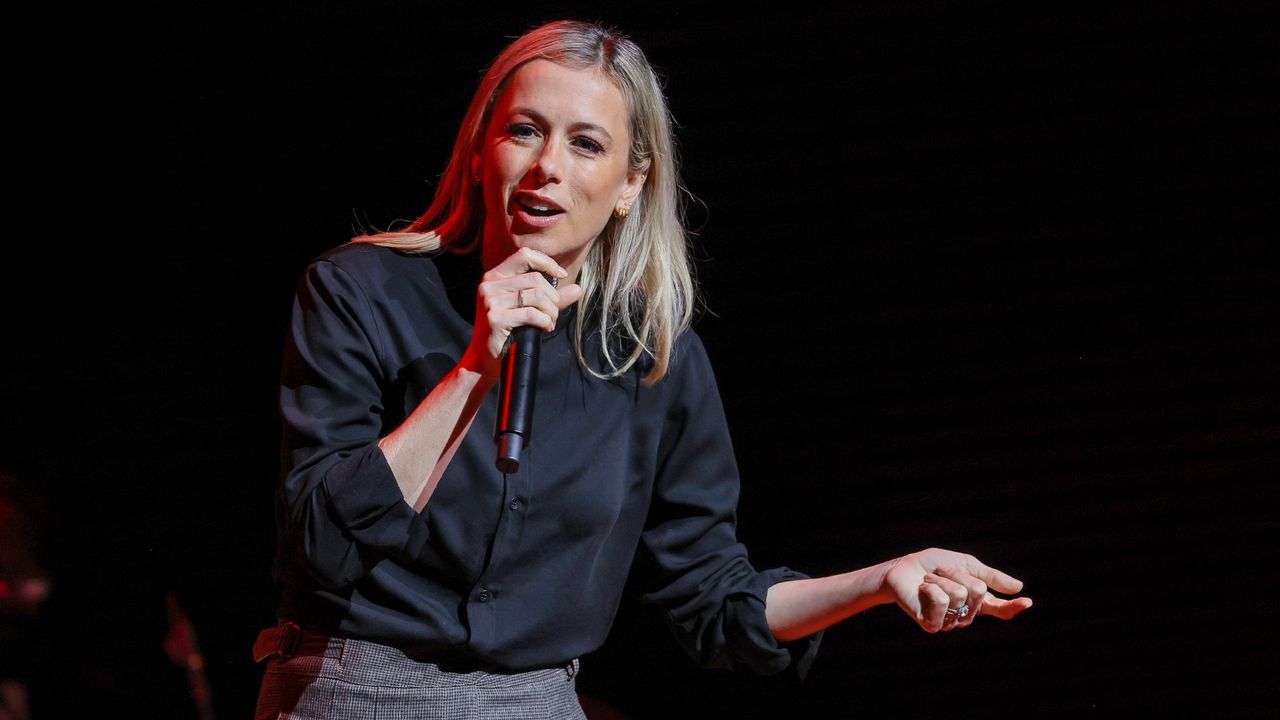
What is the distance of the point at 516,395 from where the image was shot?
1482 millimetres

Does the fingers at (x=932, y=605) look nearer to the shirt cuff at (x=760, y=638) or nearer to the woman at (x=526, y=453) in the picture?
the woman at (x=526, y=453)

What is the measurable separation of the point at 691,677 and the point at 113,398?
179 cm

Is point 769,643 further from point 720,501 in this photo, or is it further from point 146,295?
point 146,295

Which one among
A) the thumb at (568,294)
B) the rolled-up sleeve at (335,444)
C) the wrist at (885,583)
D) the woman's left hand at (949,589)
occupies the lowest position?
the wrist at (885,583)

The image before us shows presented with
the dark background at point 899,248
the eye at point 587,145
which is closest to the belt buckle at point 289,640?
the eye at point 587,145

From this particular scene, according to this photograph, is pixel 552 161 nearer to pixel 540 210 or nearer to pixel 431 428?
pixel 540 210

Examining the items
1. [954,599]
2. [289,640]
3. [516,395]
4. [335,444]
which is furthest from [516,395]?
[954,599]

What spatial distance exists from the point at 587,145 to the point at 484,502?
0.61 meters

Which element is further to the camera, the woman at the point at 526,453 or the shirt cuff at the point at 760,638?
the shirt cuff at the point at 760,638

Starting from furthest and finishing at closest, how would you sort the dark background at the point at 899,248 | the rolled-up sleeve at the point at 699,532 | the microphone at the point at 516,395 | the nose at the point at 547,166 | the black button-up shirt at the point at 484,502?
the dark background at the point at 899,248 < the rolled-up sleeve at the point at 699,532 < the nose at the point at 547,166 < the black button-up shirt at the point at 484,502 < the microphone at the point at 516,395

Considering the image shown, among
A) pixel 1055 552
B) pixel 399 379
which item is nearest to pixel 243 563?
pixel 399 379

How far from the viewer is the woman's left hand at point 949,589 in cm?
166

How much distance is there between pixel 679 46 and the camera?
3.07 m

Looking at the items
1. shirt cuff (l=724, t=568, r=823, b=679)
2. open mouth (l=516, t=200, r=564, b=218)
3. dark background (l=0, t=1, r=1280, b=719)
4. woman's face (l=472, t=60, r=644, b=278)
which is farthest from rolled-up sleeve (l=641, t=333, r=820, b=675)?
dark background (l=0, t=1, r=1280, b=719)
